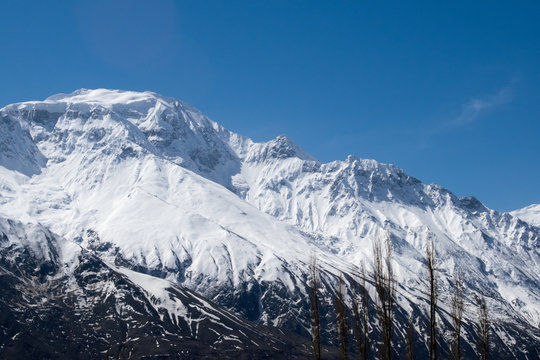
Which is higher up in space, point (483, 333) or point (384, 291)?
point (384, 291)

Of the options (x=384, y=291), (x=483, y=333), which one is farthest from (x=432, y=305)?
(x=483, y=333)

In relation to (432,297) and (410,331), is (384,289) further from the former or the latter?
(410,331)

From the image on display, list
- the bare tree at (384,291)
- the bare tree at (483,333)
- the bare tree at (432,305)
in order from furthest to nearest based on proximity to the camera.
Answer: the bare tree at (483,333) → the bare tree at (384,291) → the bare tree at (432,305)

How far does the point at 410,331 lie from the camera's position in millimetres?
62594

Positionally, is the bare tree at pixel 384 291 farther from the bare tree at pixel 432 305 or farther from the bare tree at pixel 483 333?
the bare tree at pixel 483 333

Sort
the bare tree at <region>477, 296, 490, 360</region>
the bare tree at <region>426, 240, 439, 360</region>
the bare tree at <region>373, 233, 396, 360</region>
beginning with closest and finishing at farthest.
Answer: the bare tree at <region>426, 240, 439, 360</region> → the bare tree at <region>373, 233, 396, 360</region> → the bare tree at <region>477, 296, 490, 360</region>

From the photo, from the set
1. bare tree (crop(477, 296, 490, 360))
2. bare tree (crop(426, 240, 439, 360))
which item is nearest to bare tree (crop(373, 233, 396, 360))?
bare tree (crop(426, 240, 439, 360))

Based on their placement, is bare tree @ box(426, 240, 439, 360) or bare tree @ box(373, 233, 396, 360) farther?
bare tree @ box(373, 233, 396, 360)

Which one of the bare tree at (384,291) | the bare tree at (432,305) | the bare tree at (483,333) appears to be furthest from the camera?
the bare tree at (483,333)

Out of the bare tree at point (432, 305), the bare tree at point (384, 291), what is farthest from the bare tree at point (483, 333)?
the bare tree at point (384, 291)

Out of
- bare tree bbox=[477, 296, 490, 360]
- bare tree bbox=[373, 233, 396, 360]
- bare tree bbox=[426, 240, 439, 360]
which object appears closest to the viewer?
bare tree bbox=[426, 240, 439, 360]

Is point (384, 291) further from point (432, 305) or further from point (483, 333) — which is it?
point (483, 333)

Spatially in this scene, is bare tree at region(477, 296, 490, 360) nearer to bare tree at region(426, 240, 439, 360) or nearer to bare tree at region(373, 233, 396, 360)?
bare tree at region(426, 240, 439, 360)

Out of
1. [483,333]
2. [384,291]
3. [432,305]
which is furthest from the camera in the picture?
[483,333]
